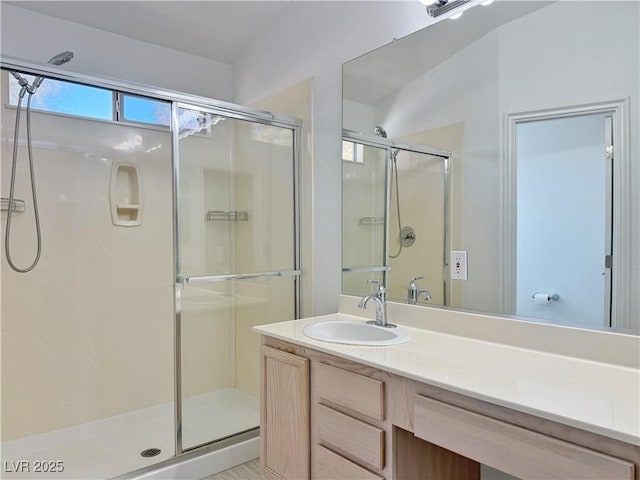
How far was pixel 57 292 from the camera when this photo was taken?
2617 millimetres

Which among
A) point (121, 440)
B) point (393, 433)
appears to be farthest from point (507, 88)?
point (121, 440)

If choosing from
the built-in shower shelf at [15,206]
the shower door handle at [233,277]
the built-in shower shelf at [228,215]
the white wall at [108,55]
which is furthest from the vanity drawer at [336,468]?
the white wall at [108,55]

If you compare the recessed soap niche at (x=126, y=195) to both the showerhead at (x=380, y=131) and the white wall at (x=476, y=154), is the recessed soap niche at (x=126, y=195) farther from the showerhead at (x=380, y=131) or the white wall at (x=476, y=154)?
the white wall at (x=476, y=154)

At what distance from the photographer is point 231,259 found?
266 cm

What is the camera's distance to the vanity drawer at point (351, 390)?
1493 millimetres

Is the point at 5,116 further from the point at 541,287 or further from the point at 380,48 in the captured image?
the point at 541,287

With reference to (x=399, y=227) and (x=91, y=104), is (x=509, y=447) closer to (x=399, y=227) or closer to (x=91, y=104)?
(x=399, y=227)

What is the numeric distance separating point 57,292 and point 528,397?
266cm

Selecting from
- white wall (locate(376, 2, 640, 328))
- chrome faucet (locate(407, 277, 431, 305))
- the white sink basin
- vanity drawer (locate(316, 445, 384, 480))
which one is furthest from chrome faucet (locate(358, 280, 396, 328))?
vanity drawer (locate(316, 445, 384, 480))

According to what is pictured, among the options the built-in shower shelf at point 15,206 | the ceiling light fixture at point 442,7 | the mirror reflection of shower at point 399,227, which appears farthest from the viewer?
the built-in shower shelf at point 15,206

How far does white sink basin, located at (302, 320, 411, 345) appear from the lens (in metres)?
1.89

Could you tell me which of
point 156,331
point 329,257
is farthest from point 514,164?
point 156,331

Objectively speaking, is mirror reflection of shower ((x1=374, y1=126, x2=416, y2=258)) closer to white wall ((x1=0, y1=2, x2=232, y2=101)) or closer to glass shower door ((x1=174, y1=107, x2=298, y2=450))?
glass shower door ((x1=174, y1=107, x2=298, y2=450))

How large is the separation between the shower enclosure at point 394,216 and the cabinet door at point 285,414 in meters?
0.67
